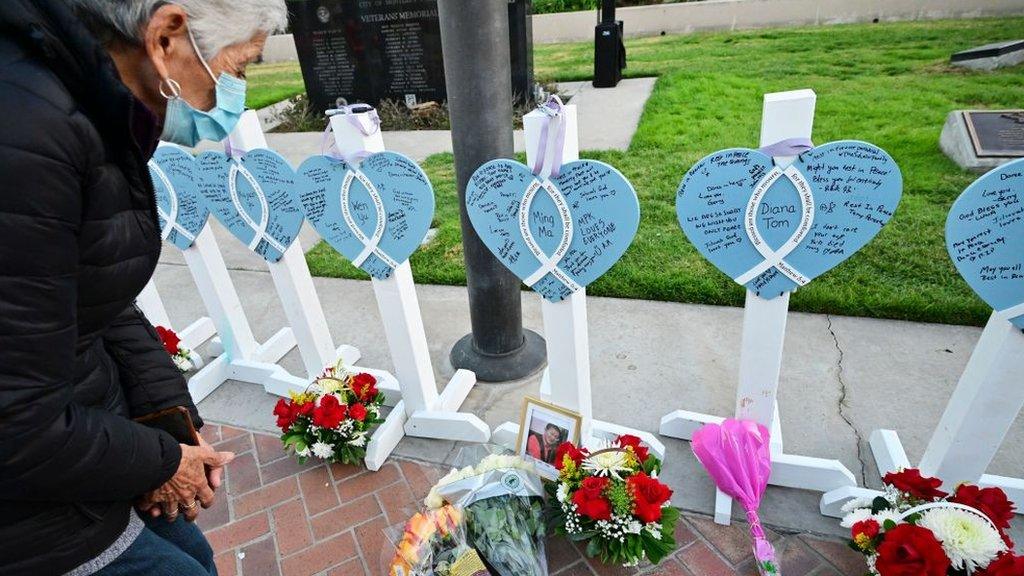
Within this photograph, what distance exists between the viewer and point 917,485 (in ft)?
6.29

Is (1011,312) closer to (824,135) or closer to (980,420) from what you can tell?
(980,420)

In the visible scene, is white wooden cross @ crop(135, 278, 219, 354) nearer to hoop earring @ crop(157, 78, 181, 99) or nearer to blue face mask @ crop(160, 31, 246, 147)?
blue face mask @ crop(160, 31, 246, 147)

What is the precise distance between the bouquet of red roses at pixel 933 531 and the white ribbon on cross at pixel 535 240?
1223mm

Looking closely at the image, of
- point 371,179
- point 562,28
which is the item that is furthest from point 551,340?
point 562,28

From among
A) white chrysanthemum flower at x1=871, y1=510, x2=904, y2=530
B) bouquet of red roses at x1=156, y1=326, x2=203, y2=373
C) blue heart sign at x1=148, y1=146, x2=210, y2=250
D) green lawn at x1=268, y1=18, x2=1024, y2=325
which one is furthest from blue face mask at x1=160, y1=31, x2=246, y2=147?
green lawn at x1=268, y1=18, x2=1024, y2=325

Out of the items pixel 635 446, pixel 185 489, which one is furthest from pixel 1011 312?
pixel 185 489

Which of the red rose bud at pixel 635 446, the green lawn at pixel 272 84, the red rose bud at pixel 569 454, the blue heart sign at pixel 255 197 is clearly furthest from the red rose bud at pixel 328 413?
the green lawn at pixel 272 84

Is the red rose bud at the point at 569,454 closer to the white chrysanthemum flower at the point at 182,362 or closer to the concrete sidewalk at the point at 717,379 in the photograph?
the concrete sidewalk at the point at 717,379

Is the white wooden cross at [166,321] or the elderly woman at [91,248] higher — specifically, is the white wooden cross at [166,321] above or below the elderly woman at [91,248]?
below

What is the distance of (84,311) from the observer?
3.72ft

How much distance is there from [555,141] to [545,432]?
1149 mm

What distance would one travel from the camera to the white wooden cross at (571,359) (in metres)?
2.16

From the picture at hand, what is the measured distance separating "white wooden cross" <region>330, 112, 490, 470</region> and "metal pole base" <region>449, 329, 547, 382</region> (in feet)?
1.02

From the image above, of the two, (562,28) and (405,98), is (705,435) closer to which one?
(405,98)
